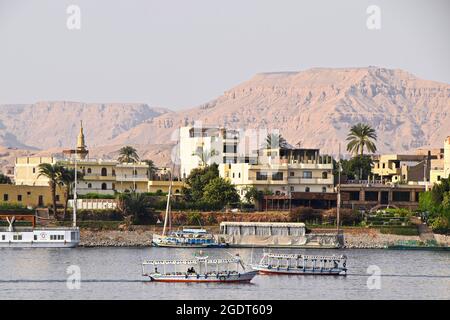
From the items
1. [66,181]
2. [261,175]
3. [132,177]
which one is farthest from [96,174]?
[261,175]

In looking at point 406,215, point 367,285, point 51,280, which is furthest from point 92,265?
point 406,215

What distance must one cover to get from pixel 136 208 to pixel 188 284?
43165 millimetres

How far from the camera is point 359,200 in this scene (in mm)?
129875

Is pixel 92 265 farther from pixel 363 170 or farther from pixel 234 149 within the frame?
pixel 363 170

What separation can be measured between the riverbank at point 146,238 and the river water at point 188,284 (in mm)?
10708

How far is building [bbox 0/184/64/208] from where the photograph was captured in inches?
4899

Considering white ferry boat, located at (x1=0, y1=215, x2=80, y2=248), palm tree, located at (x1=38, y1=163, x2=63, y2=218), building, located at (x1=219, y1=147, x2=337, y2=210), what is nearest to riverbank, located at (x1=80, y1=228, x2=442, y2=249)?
white ferry boat, located at (x1=0, y1=215, x2=80, y2=248)

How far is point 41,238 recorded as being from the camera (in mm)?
109562

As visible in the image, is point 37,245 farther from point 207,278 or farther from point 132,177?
point 207,278

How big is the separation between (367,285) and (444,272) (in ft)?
36.2

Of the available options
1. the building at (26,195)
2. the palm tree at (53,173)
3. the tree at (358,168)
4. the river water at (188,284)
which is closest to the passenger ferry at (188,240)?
the river water at (188,284)

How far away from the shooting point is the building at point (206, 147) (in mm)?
144250

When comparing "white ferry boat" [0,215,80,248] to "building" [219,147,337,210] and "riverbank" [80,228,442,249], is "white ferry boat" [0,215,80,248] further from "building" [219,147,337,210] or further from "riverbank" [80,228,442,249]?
"building" [219,147,337,210]

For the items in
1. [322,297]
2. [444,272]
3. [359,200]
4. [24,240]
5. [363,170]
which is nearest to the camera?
[322,297]
